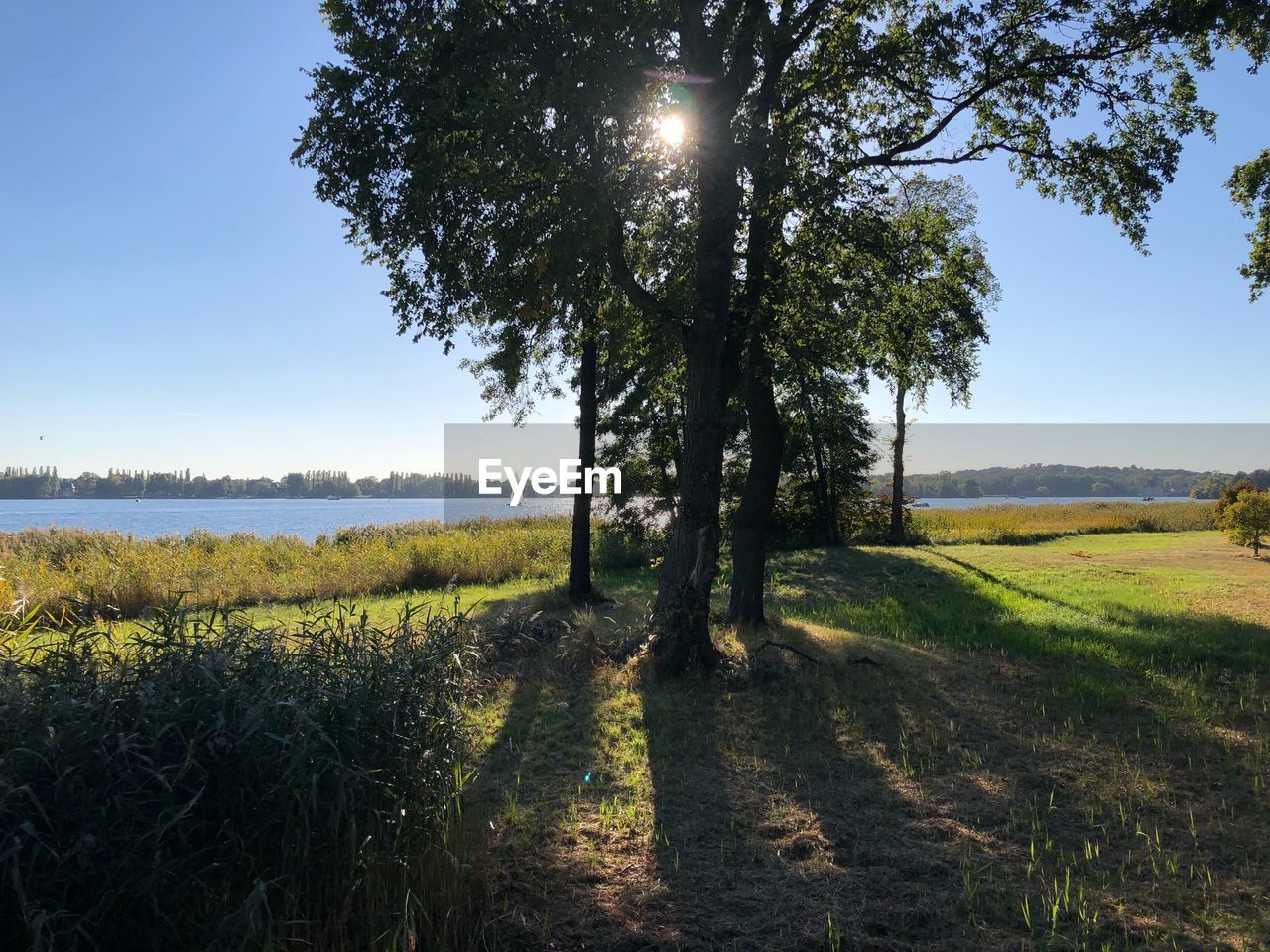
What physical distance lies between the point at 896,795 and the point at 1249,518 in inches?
843

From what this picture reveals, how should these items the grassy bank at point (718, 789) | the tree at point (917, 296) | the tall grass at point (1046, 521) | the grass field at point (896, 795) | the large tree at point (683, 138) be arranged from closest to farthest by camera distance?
the grassy bank at point (718, 789) → the grass field at point (896, 795) → the large tree at point (683, 138) → the tree at point (917, 296) → the tall grass at point (1046, 521)

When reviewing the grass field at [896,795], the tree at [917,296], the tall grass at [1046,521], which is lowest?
the grass field at [896,795]

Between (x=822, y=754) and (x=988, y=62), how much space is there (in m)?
8.63

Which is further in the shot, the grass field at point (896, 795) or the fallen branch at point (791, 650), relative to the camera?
the fallen branch at point (791, 650)

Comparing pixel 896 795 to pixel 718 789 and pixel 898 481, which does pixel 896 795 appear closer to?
pixel 718 789

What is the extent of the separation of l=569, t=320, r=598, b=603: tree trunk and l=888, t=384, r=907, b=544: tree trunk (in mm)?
14537

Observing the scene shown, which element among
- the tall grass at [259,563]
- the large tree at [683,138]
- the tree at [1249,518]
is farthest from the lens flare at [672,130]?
the tree at [1249,518]

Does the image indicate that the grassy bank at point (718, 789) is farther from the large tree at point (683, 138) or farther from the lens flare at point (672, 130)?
the lens flare at point (672, 130)

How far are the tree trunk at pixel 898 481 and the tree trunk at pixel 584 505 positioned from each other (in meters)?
14.5

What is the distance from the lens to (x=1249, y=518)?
67.9 ft

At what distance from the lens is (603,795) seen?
220 inches

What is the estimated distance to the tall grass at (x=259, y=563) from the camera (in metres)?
15.2

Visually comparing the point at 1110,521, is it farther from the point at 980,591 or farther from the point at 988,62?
the point at 988,62

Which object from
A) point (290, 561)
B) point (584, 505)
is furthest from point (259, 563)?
point (584, 505)
